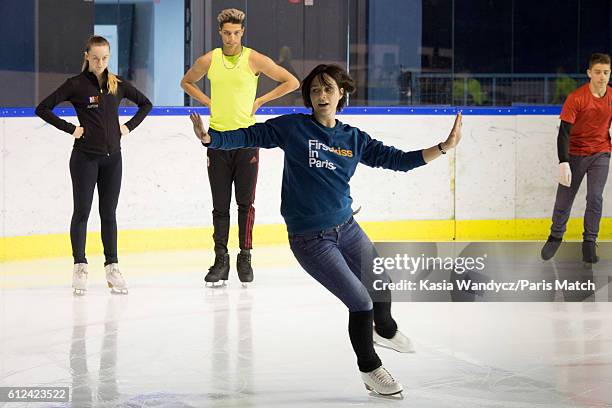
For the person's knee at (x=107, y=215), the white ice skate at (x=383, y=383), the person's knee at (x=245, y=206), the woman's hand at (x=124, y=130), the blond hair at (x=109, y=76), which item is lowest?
the white ice skate at (x=383, y=383)

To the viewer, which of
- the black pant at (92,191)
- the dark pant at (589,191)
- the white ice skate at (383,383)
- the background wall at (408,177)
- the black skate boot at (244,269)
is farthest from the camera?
the background wall at (408,177)

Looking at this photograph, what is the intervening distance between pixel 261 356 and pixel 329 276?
1001mm

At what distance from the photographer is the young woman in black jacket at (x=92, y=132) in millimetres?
6961

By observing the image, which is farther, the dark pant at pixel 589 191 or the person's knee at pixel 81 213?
the dark pant at pixel 589 191

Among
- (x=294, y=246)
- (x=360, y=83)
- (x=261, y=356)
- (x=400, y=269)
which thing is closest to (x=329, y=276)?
(x=294, y=246)

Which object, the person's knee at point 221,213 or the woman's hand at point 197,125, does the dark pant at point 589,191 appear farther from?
the woman's hand at point 197,125

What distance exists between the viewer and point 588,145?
8.15m

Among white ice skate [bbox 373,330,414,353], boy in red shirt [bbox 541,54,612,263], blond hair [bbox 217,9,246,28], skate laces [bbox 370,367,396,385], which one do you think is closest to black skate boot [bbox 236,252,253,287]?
blond hair [bbox 217,9,246,28]

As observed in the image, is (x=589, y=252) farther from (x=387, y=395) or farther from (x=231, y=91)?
(x=387, y=395)

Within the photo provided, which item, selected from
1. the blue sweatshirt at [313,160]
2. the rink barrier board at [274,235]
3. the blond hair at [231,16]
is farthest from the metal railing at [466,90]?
the blue sweatshirt at [313,160]

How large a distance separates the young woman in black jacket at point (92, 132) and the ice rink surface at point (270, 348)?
493 millimetres

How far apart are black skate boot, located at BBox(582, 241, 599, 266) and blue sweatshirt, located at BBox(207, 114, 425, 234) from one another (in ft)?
12.9

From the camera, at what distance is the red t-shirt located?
8.09m

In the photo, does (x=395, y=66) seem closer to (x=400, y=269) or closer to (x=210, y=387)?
(x=400, y=269)
